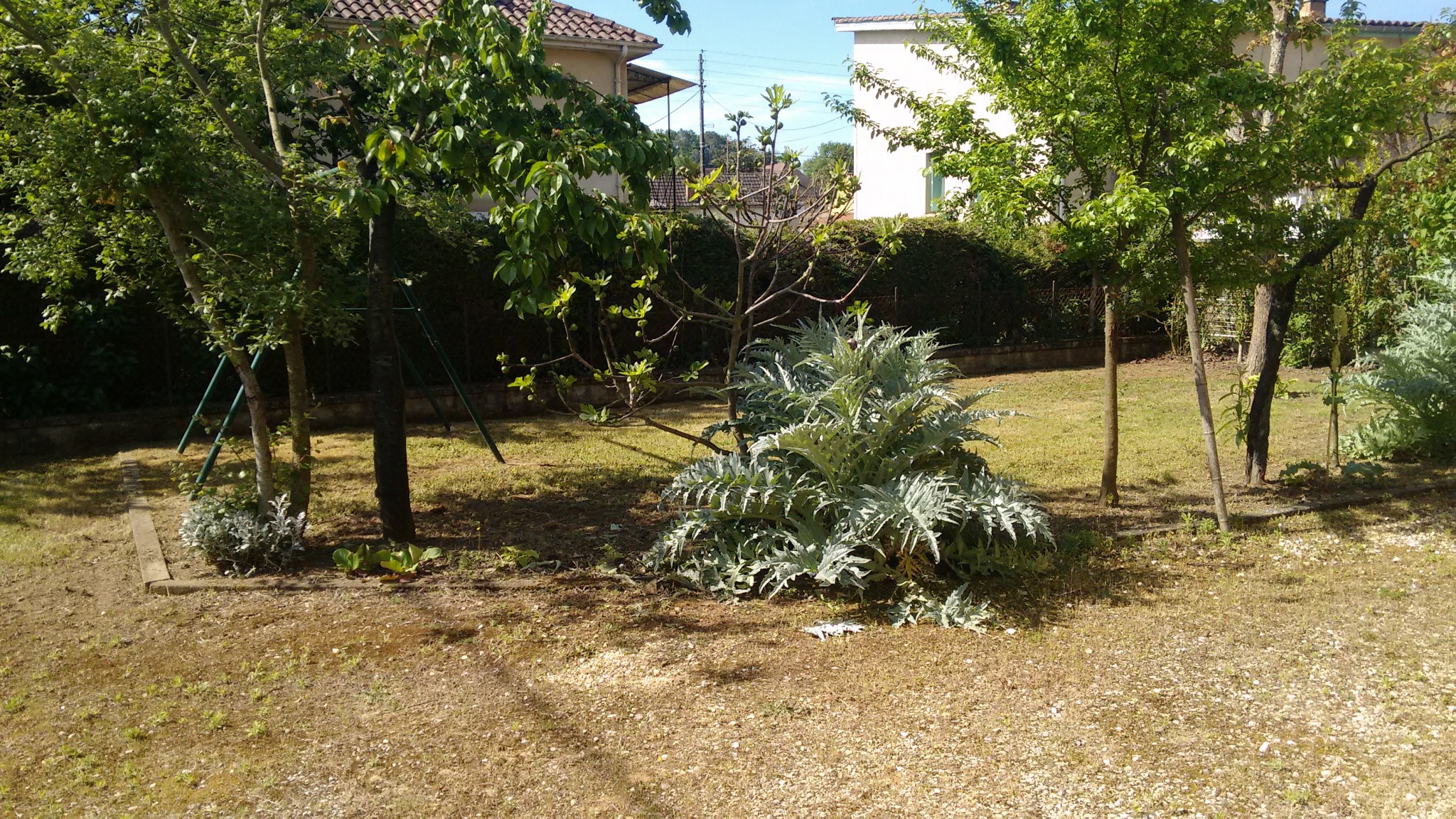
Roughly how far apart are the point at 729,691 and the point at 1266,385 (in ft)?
17.2

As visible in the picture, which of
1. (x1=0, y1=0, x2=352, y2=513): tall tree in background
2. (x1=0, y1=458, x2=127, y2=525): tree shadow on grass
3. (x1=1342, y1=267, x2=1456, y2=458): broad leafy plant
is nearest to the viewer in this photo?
(x1=0, y1=0, x2=352, y2=513): tall tree in background

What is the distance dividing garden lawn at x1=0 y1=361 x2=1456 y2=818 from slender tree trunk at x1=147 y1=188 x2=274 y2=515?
65 centimetres

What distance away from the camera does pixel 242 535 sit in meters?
5.87

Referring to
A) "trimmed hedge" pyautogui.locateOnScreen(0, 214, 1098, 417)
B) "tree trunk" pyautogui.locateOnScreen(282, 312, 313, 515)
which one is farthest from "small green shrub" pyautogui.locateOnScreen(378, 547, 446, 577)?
"trimmed hedge" pyautogui.locateOnScreen(0, 214, 1098, 417)

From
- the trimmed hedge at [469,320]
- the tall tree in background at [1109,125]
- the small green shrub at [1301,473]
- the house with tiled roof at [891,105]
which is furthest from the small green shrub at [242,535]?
the house with tiled roof at [891,105]

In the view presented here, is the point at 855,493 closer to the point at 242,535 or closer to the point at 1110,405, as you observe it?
the point at 1110,405

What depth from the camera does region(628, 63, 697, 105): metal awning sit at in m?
19.1

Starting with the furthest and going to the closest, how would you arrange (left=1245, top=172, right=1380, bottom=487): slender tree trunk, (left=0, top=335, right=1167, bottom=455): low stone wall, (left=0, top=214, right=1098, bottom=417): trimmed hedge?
1. (left=0, top=214, right=1098, bottom=417): trimmed hedge
2. (left=0, top=335, right=1167, bottom=455): low stone wall
3. (left=1245, top=172, right=1380, bottom=487): slender tree trunk

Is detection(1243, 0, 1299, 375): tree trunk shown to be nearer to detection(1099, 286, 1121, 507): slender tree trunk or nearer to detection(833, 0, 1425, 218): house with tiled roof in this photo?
detection(1099, 286, 1121, 507): slender tree trunk

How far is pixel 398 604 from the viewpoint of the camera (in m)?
5.46

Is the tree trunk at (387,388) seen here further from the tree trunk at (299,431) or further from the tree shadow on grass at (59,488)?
the tree shadow on grass at (59,488)

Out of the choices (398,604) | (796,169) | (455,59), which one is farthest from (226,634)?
(796,169)

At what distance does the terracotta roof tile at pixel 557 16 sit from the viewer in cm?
1400

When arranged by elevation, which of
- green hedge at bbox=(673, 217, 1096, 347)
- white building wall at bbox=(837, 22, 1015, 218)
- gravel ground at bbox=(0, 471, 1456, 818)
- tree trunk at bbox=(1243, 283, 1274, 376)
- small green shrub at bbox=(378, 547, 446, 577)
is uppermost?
white building wall at bbox=(837, 22, 1015, 218)
